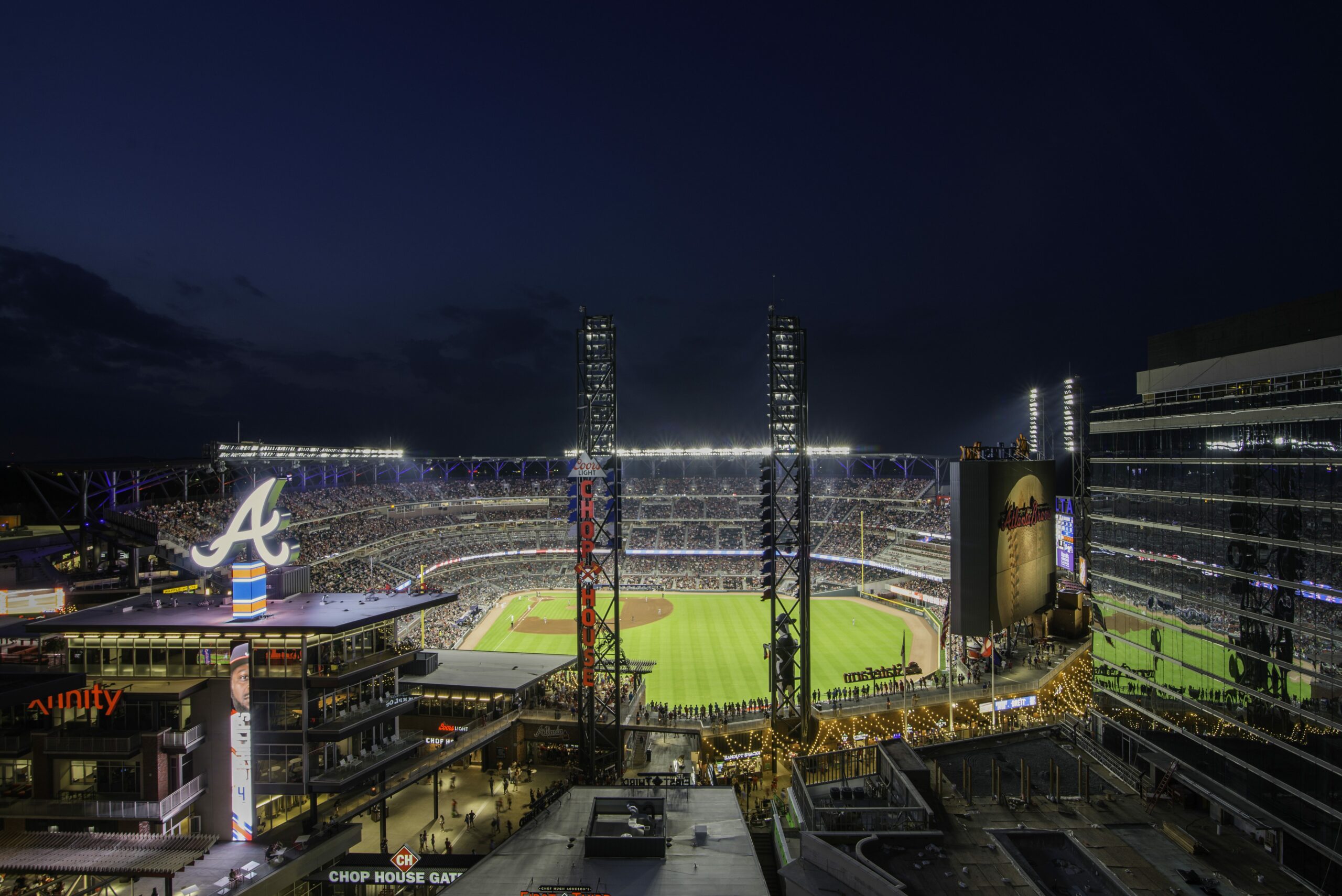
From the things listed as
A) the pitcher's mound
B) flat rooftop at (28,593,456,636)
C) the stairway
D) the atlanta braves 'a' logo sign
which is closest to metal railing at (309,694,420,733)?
flat rooftop at (28,593,456,636)

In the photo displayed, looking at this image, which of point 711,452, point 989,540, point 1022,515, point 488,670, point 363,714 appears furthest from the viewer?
point 711,452

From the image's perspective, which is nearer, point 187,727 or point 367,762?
point 187,727

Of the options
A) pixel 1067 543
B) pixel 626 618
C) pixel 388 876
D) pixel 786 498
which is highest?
pixel 786 498

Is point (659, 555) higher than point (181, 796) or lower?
lower

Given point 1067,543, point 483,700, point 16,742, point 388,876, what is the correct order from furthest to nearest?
point 1067,543 → point 483,700 → point 16,742 → point 388,876

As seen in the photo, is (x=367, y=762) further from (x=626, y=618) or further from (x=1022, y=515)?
(x=626, y=618)

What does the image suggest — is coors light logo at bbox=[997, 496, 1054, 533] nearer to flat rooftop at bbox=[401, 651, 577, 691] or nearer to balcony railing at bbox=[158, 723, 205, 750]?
flat rooftop at bbox=[401, 651, 577, 691]

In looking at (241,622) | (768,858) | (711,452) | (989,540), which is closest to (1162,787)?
(768,858)

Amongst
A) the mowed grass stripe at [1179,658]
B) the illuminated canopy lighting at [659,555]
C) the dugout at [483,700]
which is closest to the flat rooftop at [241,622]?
the dugout at [483,700]
